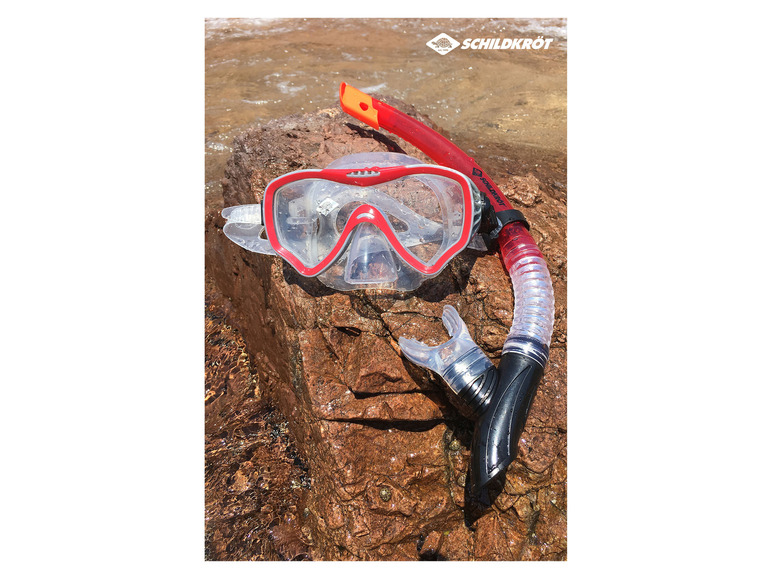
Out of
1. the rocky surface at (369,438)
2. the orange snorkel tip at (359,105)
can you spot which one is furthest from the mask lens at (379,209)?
the orange snorkel tip at (359,105)

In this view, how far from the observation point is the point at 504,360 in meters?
2.34

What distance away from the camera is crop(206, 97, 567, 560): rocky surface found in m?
2.24

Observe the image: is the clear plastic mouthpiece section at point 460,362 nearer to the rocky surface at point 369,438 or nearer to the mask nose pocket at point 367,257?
the rocky surface at point 369,438

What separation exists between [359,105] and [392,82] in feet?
4.27

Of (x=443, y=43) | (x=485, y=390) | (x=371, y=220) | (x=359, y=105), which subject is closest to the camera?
(x=485, y=390)

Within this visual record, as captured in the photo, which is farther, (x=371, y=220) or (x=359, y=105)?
(x=359, y=105)

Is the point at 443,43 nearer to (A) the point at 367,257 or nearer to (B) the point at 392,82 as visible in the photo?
(B) the point at 392,82

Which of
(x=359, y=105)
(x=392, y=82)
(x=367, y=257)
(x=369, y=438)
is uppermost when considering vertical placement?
(x=359, y=105)

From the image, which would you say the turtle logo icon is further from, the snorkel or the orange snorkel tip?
the snorkel

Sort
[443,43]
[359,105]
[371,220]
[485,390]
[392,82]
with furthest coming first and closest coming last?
[392,82]
[443,43]
[359,105]
[371,220]
[485,390]

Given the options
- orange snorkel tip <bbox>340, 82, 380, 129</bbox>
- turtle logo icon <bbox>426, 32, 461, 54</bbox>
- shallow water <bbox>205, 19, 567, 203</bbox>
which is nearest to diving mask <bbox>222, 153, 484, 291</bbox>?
orange snorkel tip <bbox>340, 82, 380, 129</bbox>

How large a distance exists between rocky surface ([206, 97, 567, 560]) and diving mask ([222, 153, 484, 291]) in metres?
0.12

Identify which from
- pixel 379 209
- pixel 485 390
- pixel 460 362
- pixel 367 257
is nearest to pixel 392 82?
pixel 379 209

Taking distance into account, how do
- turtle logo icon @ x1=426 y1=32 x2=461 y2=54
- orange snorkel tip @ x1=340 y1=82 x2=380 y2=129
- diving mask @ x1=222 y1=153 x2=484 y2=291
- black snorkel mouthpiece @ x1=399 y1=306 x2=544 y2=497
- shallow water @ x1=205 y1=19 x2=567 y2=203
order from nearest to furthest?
1. black snorkel mouthpiece @ x1=399 y1=306 x2=544 y2=497
2. diving mask @ x1=222 y1=153 x2=484 y2=291
3. orange snorkel tip @ x1=340 y1=82 x2=380 y2=129
4. turtle logo icon @ x1=426 y1=32 x2=461 y2=54
5. shallow water @ x1=205 y1=19 x2=567 y2=203
